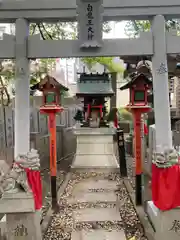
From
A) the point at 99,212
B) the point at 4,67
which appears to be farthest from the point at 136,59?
the point at 99,212

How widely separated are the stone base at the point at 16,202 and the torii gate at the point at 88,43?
56cm

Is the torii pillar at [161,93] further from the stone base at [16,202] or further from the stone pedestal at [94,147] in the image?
the stone pedestal at [94,147]

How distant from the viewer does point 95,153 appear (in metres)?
9.29

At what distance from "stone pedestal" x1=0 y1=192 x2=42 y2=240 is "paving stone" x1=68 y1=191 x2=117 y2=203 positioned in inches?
90.9

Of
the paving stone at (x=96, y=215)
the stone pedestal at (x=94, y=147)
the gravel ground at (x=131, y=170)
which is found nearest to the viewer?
the paving stone at (x=96, y=215)

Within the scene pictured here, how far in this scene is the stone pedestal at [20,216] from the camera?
3.72m

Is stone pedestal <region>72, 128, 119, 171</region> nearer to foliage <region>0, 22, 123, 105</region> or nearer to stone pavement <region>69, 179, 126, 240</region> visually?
stone pavement <region>69, 179, 126, 240</region>

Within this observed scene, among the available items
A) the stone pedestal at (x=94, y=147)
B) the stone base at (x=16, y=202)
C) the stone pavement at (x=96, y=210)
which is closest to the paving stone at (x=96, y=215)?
the stone pavement at (x=96, y=210)

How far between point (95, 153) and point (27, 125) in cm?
549

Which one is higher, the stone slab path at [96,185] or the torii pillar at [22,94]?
the torii pillar at [22,94]

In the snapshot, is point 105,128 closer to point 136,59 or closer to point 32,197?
point 136,59

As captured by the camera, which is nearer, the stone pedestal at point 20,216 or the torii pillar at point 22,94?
the stone pedestal at point 20,216

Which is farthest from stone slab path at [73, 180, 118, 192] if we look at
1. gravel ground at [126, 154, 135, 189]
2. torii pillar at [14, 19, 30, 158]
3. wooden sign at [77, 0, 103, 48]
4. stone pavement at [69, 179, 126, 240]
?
wooden sign at [77, 0, 103, 48]

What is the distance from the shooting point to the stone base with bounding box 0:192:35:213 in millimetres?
3711
